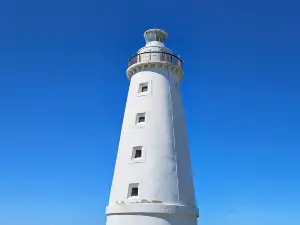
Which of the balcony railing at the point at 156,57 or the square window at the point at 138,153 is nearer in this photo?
the square window at the point at 138,153

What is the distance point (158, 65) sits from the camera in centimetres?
2047

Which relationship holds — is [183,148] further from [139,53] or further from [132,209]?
[139,53]

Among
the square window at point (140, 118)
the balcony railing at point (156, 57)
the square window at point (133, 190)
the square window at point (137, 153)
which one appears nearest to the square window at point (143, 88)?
the square window at point (140, 118)

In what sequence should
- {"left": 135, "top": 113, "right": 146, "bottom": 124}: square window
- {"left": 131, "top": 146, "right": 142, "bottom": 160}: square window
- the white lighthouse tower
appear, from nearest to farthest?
the white lighthouse tower < {"left": 131, "top": 146, "right": 142, "bottom": 160}: square window < {"left": 135, "top": 113, "right": 146, "bottom": 124}: square window

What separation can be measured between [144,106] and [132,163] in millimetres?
4002

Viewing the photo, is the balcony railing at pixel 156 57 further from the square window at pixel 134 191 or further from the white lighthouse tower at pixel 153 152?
the square window at pixel 134 191

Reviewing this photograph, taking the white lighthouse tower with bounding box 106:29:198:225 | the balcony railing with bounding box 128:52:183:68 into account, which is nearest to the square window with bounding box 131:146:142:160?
the white lighthouse tower with bounding box 106:29:198:225

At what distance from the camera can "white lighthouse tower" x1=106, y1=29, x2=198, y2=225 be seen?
16266 mm

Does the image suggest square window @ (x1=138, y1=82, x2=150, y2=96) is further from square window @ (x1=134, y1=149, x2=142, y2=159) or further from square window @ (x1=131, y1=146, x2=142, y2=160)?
square window @ (x1=134, y1=149, x2=142, y2=159)

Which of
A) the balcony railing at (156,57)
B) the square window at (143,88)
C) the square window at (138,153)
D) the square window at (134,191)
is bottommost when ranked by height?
the square window at (134,191)

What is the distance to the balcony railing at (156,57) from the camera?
2062 cm

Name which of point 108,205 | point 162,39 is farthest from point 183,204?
point 162,39

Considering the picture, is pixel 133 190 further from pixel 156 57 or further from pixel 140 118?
pixel 156 57

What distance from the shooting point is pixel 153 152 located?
17.6 m
